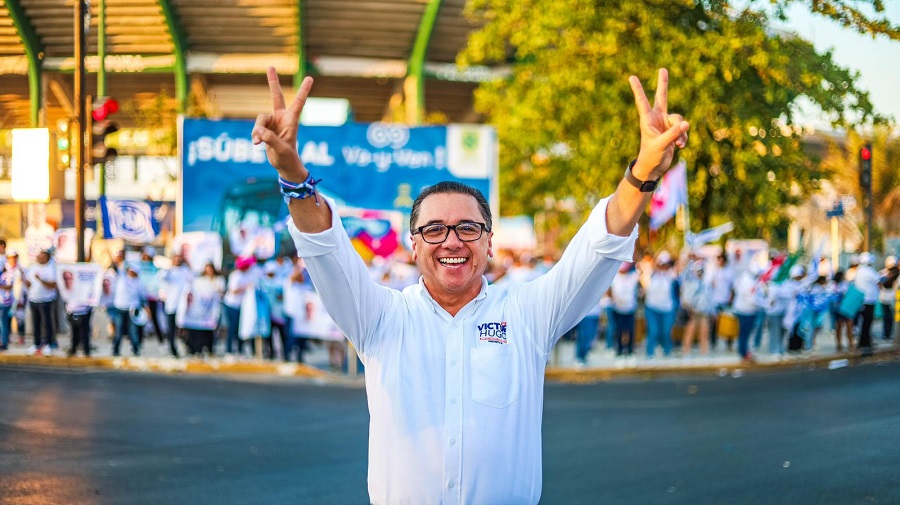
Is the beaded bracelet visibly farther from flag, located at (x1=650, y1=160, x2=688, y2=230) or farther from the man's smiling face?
flag, located at (x1=650, y1=160, x2=688, y2=230)

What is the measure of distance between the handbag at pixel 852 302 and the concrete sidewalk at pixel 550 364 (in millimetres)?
674

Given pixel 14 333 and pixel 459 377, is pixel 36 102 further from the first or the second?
pixel 459 377

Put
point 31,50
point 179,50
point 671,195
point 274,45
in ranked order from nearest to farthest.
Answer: point 671,195 → point 31,50 → point 179,50 → point 274,45

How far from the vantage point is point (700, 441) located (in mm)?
9758

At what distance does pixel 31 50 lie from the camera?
76.1 feet

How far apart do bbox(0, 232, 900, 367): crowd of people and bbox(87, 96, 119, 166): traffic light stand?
159cm

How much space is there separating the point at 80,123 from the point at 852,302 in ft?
42.3

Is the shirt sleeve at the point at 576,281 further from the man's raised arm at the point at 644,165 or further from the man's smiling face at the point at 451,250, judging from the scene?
the man's smiling face at the point at 451,250

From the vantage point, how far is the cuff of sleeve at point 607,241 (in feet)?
10.5

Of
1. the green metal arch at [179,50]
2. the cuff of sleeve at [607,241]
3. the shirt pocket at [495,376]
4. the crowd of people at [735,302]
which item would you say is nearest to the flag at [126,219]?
the crowd of people at [735,302]

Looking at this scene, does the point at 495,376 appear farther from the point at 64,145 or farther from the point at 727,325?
the point at 727,325

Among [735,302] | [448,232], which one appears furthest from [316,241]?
[735,302]

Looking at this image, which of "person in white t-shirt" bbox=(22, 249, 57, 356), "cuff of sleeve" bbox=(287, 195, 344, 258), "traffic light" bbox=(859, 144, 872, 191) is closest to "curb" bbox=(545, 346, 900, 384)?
"traffic light" bbox=(859, 144, 872, 191)

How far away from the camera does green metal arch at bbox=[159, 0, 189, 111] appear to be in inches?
1340
